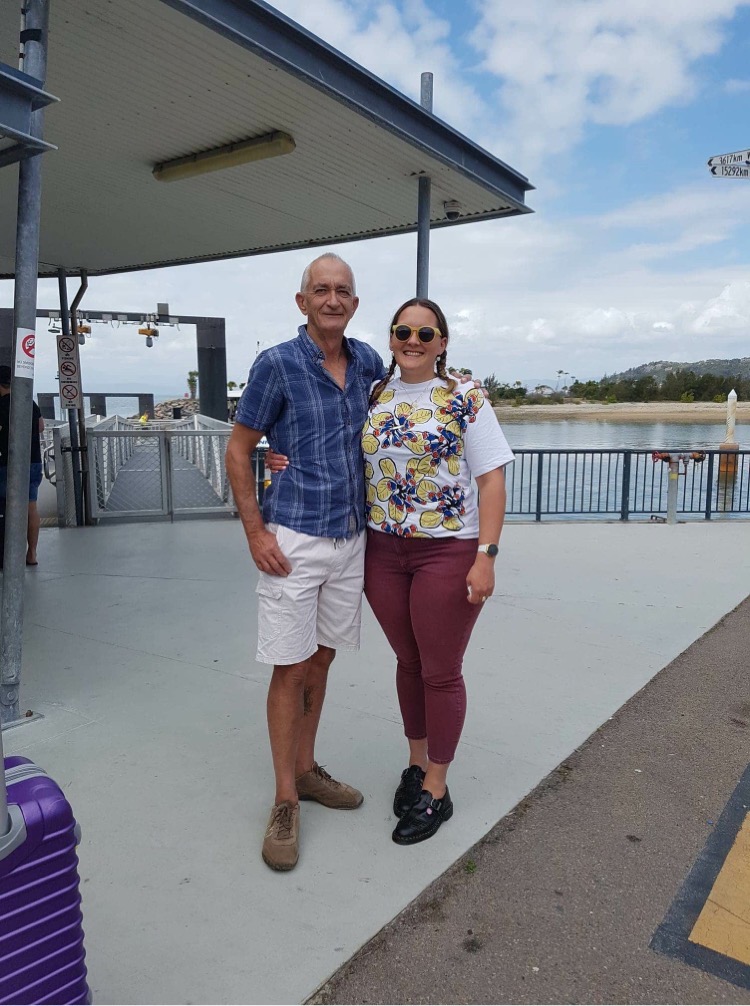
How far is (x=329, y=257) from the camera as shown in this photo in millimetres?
2443

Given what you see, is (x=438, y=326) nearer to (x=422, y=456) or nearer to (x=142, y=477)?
(x=422, y=456)

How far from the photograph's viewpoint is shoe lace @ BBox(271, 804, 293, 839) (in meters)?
2.43

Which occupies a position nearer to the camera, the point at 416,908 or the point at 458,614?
the point at 416,908

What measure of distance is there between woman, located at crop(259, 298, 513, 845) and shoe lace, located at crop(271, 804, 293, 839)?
36 cm

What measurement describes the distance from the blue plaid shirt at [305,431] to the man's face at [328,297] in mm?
79

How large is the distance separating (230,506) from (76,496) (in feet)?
5.83

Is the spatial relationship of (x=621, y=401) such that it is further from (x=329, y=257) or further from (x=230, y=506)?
(x=329, y=257)

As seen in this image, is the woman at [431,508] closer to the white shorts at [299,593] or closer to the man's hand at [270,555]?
the white shorts at [299,593]

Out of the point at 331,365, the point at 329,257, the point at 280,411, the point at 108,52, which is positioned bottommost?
the point at 280,411

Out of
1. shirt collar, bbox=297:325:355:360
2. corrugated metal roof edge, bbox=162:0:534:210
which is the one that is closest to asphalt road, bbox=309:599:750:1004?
shirt collar, bbox=297:325:355:360

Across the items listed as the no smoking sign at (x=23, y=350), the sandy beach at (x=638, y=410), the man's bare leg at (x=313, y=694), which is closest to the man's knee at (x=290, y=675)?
the man's bare leg at (x=313, y=694)

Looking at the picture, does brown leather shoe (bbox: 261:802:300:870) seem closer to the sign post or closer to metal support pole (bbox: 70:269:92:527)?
the sign post

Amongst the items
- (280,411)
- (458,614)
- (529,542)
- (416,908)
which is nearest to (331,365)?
(280,411)

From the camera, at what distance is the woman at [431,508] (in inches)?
95.3
